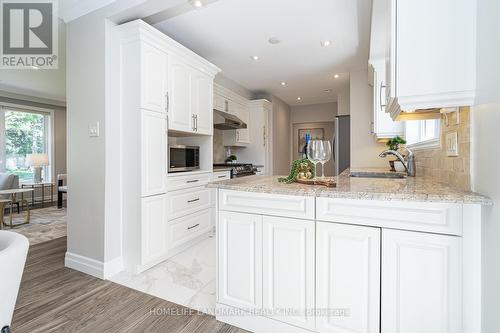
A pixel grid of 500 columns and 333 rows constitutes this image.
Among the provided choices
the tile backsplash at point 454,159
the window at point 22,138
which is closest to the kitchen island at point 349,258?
the tile backsplash at point 454,159

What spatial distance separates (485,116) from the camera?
100cm

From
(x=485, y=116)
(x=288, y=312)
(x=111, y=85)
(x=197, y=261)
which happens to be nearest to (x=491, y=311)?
(x=485, y=116)

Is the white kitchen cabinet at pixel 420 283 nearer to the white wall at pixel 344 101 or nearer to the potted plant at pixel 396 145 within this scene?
the potted plant at pixel 396 145

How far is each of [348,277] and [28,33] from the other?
4137 mm

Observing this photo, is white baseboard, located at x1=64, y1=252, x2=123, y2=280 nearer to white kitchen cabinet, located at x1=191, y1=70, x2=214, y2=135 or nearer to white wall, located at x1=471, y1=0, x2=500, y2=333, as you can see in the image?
white kitchen cabinet, located at x1=191, y1=70, x2=214, y2=135

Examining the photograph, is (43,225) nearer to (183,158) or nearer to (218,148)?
(183,158)

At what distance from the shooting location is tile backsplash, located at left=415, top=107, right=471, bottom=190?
1.20m

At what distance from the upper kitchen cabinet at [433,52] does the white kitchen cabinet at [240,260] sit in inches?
39.4

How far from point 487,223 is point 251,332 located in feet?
4.33

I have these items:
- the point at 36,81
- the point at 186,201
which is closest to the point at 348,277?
the point at 186,201

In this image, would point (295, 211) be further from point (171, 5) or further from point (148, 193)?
point (171, 5)

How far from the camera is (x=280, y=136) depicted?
21.3 ft

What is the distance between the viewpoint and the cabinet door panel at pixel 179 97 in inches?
104

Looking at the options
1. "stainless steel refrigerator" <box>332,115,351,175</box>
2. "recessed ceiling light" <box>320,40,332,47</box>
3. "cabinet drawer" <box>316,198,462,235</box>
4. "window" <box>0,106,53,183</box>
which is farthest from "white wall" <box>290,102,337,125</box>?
"window" <box>0,106,53,183</box>
